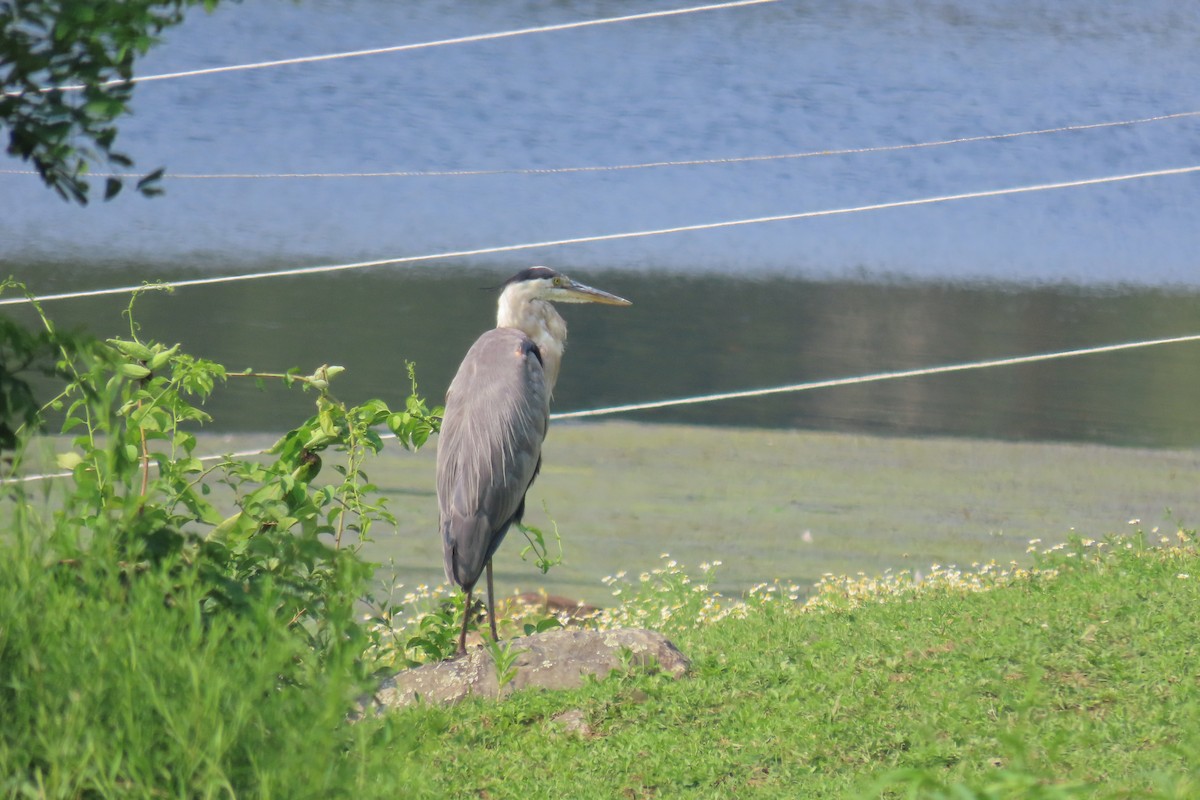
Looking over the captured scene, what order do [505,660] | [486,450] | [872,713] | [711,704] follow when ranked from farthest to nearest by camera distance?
[486,450] → [505,660] → [711,704] → [872,713]

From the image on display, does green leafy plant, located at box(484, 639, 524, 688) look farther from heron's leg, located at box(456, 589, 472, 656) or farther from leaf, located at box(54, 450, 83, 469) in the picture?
leaf, located at box(54, 450, 83, 469)

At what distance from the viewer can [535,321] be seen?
19.7 ft

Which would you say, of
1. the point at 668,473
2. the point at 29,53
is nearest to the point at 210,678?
the point at 29,53

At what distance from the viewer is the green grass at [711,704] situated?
2.14 metres

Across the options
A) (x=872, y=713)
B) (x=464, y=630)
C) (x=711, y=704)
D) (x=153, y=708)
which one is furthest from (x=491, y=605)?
(x=153, y=708)

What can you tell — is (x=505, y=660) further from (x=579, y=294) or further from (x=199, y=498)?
(x=579, y=294)

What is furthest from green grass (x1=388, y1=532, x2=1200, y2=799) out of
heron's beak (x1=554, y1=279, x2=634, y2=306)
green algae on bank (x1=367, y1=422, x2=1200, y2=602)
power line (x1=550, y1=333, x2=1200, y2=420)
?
power line (x1=550, y1=333, x2=1200, y2=420)

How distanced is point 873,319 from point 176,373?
416 inches

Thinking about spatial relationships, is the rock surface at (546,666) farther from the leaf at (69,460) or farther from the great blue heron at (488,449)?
the leaf at (69,460)

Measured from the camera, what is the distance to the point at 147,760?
2.08m

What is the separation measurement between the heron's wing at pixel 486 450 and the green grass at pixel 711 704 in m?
0.78

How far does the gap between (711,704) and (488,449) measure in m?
1.31

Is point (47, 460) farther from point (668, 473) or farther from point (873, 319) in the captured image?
point (873, 319)

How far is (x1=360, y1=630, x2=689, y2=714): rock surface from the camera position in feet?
14.9
